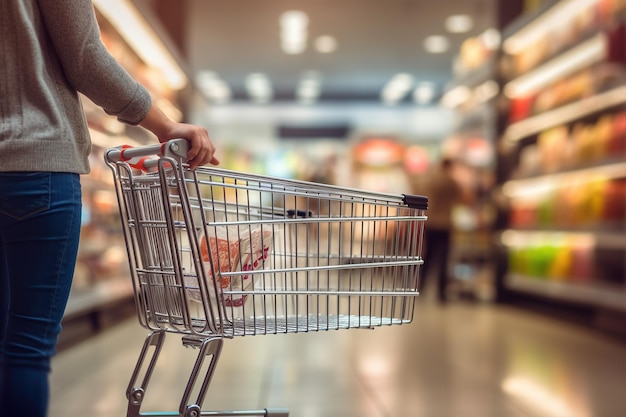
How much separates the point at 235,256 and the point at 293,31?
38.7ft

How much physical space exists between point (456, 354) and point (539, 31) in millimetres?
3754

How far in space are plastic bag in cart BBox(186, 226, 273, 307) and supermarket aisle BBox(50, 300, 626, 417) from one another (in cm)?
97

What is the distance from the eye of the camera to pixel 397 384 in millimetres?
3318

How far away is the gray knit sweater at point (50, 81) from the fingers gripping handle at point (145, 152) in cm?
13

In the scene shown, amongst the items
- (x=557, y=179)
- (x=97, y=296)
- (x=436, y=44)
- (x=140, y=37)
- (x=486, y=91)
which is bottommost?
(x=97, y=296)

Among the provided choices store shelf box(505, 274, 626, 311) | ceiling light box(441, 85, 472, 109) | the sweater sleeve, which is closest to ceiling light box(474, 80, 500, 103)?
ceiling light box(441, 85, 472, 109)

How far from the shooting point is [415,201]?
203 centimetres

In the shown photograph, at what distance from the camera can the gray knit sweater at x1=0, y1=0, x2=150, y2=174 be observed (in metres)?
1.41

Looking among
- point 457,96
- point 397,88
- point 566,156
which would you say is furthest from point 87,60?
point 397,88

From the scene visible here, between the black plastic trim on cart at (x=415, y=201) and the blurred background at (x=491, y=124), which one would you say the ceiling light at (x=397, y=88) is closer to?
the blurred background at (x=491, y=124)

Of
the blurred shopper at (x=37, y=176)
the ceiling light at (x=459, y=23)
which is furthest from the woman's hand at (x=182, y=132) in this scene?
the ceiling light at (x=459, y=23)

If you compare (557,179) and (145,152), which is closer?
(145,152)

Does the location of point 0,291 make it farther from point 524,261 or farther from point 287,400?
point 524,261

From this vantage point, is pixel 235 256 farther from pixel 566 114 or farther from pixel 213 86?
pixel 213 86
